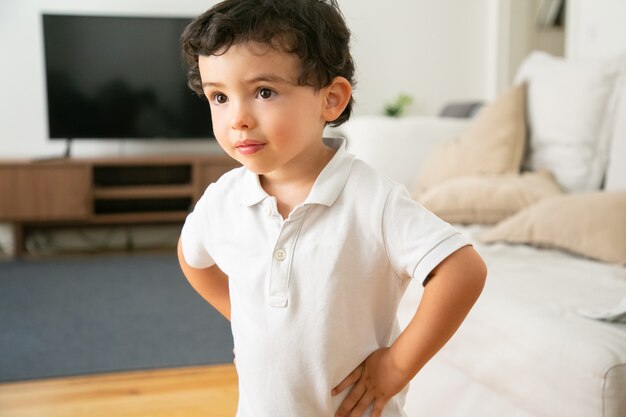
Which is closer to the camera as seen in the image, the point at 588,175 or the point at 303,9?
the point at 303,9

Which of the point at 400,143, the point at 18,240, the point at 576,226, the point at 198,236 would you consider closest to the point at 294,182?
the point at 198,236

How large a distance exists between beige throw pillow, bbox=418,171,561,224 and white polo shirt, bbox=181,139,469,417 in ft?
3.66

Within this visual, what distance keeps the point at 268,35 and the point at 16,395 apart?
5.08 ft

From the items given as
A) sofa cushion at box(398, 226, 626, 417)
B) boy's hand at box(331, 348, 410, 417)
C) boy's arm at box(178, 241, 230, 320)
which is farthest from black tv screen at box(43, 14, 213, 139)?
boy's hand at box(331, 348, 410, 417)

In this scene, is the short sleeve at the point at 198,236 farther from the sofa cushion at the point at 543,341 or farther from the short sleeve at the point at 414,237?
the sofa cushion at the point at 543,341

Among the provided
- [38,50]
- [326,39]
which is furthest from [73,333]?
[38,50]

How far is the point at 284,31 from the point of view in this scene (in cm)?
81

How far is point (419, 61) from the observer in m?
4.96

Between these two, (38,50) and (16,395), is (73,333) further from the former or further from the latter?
(38,50)

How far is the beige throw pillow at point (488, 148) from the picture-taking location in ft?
7.13

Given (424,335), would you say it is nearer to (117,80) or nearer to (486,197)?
(486,197)

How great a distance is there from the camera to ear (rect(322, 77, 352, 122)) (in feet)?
2.86

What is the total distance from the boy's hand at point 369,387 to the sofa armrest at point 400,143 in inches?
59.5

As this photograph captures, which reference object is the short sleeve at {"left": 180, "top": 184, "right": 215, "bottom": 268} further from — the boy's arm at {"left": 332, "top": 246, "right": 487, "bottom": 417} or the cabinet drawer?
the cabinet drawer
